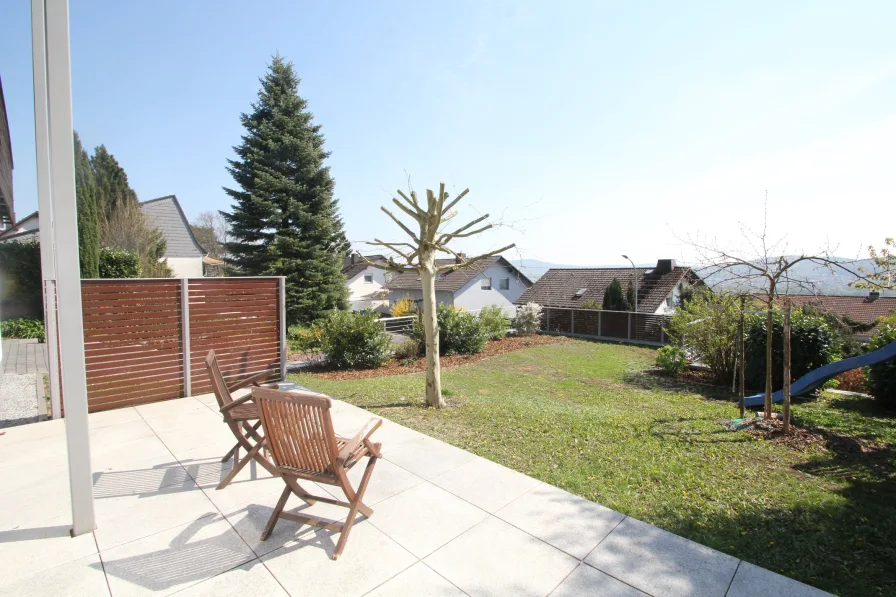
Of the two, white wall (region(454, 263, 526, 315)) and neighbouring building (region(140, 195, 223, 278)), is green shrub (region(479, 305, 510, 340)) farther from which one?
neighbouring building (region(140, 195, 223, 278))

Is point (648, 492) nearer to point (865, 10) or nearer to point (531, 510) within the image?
point (531, 510)

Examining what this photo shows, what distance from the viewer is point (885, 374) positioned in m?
7.21

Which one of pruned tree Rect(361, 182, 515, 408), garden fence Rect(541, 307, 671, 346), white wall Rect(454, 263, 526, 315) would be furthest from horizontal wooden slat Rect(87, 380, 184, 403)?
white wall Rect(454, 263, 526, 315)

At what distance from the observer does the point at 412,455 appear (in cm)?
443

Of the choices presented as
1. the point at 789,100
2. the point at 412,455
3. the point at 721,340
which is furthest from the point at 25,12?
the point at 721,340

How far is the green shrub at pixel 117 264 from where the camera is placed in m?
17.6

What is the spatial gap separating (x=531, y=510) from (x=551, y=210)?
515 centimetres

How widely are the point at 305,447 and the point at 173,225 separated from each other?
31.0 meters

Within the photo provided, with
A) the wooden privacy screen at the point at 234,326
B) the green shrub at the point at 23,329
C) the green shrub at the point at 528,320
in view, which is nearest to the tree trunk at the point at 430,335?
the wooden privacy screen at the point at 234,326

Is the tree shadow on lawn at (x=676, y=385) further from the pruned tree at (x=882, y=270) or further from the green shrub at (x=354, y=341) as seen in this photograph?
the green shrub at (x=354, y=341)

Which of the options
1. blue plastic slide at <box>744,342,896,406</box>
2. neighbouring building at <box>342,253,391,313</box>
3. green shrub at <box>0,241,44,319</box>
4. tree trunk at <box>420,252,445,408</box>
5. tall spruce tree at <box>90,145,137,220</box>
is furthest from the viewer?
neighbouring building at <box>342,253,391,313</box>

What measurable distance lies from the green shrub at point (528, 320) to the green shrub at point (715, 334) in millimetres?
7791

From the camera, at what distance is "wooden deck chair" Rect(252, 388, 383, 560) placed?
2719mm

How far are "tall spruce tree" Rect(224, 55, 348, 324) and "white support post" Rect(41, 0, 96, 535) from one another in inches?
671
